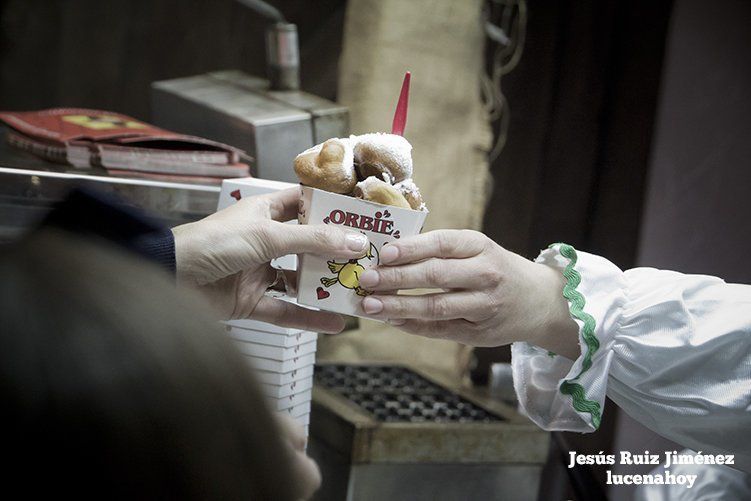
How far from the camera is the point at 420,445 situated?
1.83 metres

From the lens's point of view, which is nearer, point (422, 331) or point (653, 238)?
point (422, 331)

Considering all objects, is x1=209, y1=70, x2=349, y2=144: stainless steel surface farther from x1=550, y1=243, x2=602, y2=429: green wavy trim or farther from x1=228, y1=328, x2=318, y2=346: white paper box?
x1=550, y1=243, x2=602, y2=429: green wavy trim

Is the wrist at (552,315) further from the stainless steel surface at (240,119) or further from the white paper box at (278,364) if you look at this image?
the stainless steel surface at (240,119)

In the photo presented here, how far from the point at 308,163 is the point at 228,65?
65.9 inches

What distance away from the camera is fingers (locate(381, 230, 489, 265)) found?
45.1 inches

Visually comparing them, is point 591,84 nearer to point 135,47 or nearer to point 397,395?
point 397,395

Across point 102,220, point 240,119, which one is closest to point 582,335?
point 102,220

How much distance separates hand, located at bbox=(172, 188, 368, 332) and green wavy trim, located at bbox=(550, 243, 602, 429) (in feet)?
1.21

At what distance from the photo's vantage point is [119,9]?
2.65 m

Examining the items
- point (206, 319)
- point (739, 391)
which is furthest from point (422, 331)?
point (206, 319)

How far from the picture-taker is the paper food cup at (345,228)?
1.13 meters

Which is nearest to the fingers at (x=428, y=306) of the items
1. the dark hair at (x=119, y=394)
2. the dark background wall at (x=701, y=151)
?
the dark hair at (x=119, y=394)

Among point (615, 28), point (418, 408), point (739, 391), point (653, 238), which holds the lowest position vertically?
point (418, 408)

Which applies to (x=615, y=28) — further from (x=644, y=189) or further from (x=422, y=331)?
(x=422, y=331)
